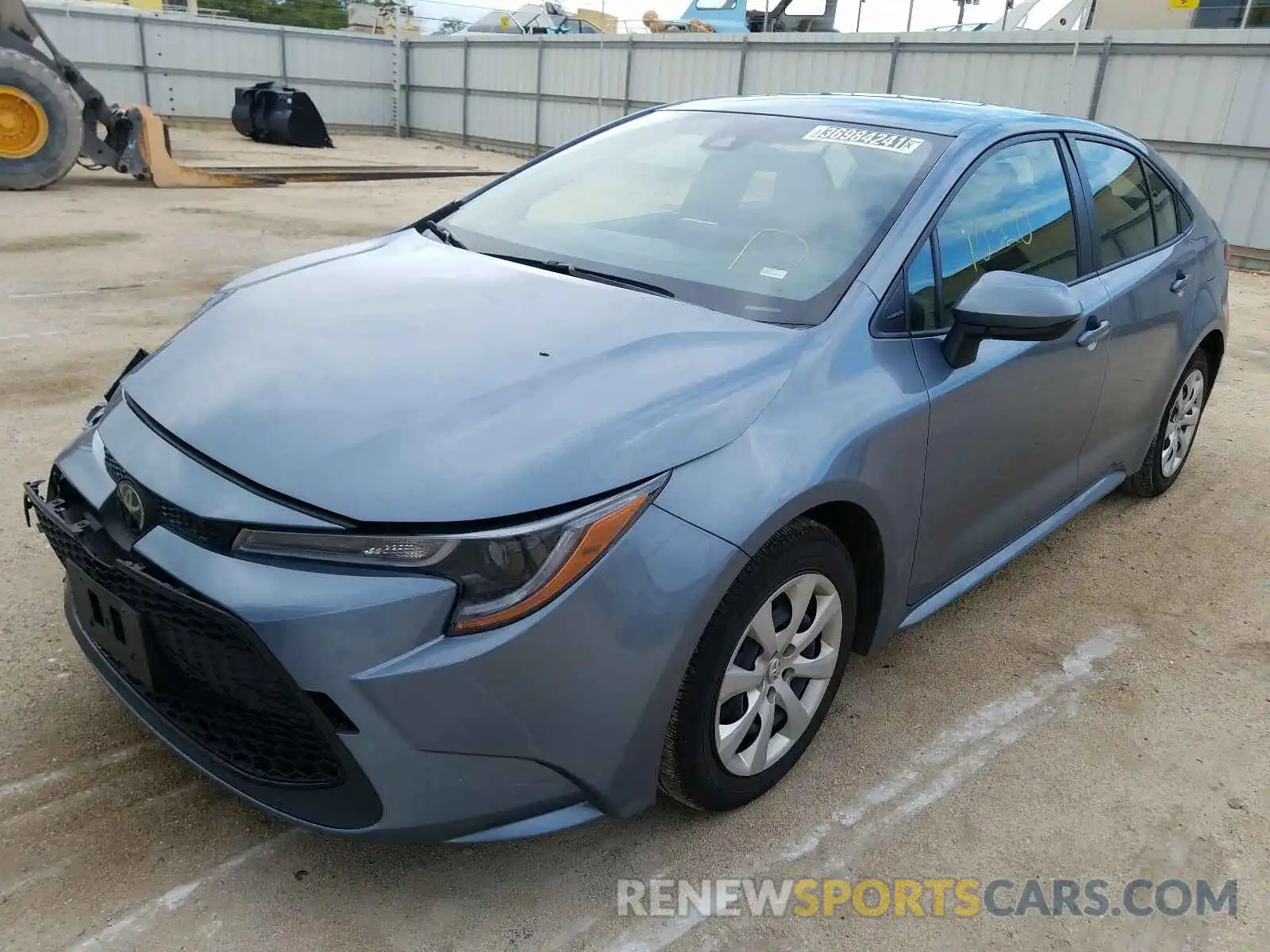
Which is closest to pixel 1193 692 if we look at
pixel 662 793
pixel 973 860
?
pixel 973 860

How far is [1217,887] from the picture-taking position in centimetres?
225

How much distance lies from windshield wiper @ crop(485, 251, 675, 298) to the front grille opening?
1.31 meters

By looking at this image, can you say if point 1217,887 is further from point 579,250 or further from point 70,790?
point 70,790

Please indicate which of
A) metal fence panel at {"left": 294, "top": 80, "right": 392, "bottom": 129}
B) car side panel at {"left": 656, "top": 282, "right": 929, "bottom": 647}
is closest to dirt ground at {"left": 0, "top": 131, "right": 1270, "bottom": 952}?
car side panel at {"left": 656, "top": 282, "right": 929, "bottom": 647}

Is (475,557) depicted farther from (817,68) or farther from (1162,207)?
(817,68)

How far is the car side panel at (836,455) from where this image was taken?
197cm

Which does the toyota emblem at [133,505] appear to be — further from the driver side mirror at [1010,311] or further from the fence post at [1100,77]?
the fence post at [1100,77]

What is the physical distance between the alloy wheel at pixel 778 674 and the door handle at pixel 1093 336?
4.44 feet

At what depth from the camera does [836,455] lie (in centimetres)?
219

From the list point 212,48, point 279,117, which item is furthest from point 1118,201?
point 212,48

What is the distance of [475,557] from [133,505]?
74 centimetres

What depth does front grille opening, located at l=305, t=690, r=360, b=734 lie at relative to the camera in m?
1.72

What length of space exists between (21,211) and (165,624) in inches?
412

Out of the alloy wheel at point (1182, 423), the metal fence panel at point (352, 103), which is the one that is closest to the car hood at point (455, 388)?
the alloy wheel at point (1182, 423)
